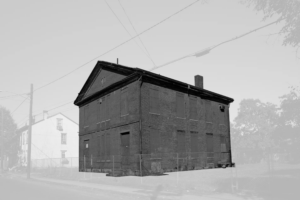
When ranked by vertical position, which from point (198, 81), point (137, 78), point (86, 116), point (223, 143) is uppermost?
point (198, 81)

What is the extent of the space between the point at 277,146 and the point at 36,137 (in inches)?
2301

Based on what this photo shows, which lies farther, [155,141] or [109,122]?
[109,122]

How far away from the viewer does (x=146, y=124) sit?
21.7m

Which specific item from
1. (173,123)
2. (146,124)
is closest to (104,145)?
(146,124)

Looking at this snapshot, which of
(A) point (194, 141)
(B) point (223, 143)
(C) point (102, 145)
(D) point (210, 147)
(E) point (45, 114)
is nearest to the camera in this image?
(C) point (102, 145)

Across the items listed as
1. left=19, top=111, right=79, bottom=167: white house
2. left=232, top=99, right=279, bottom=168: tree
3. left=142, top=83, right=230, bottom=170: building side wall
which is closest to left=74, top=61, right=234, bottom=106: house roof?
left=142, top=83, right=230, bottom=170: building side wall

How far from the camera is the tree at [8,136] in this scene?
6688cm

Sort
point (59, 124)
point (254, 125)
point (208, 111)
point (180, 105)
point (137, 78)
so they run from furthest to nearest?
point (254, 125)
point (59, 124)
point (208, 111)
point (180, 105)
point (137, 78)

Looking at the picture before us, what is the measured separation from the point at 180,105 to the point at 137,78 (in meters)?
5.56

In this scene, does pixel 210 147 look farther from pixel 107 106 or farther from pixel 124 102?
pixel 107 106

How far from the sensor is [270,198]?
25156 millimetres

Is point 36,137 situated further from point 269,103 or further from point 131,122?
point 269,103

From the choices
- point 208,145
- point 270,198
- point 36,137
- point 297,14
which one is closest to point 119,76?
point 208,145

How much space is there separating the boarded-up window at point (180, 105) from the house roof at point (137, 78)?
561 millimetres
